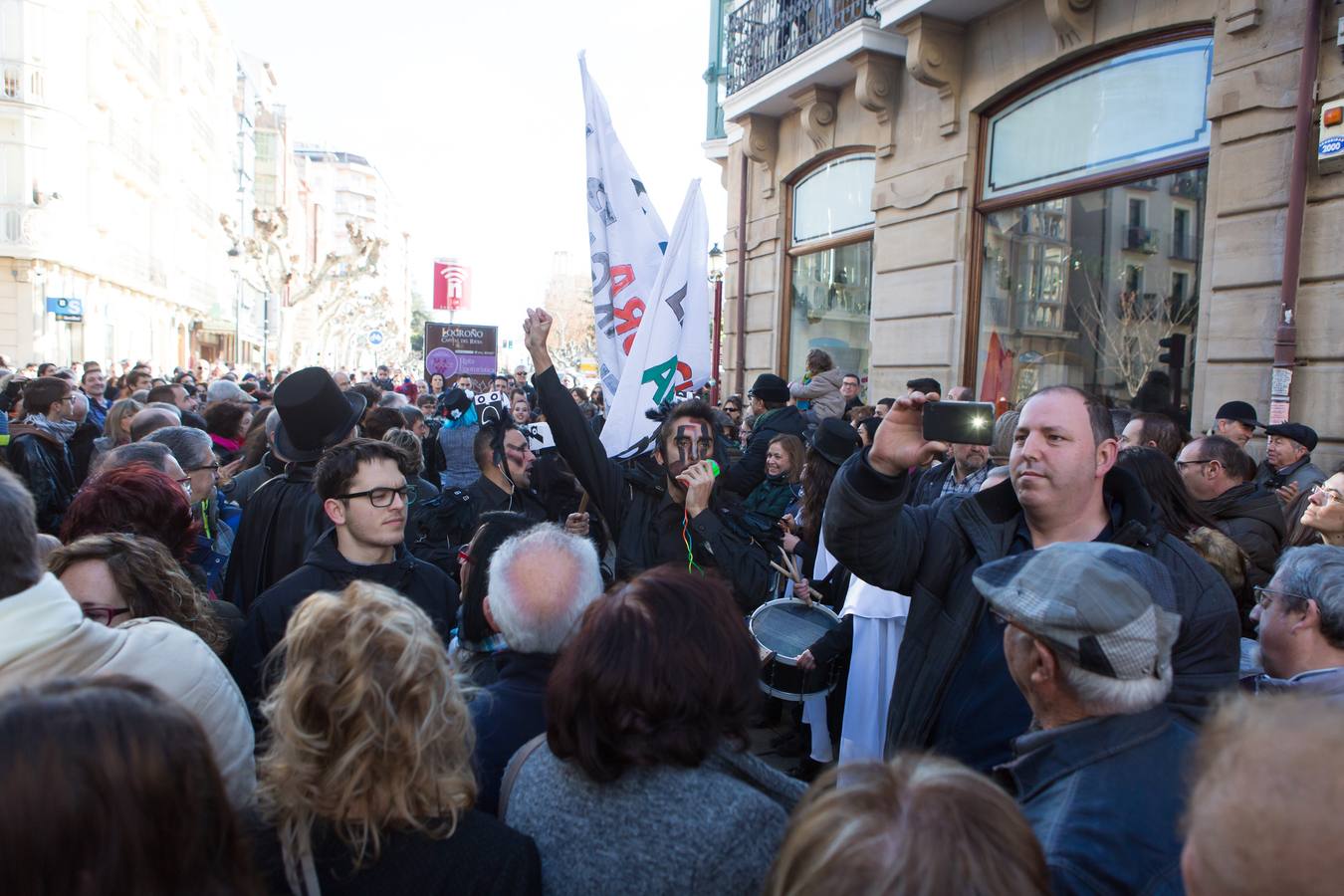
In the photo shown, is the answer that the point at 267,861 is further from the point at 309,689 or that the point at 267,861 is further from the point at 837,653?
the point at 837,653

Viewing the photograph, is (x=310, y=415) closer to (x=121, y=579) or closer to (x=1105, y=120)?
(x=121, y=579)

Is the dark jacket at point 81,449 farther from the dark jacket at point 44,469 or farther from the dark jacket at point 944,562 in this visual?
the dark jacket at point 944,562

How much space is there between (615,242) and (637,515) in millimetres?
2303

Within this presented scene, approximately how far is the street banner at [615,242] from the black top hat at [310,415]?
152 cm

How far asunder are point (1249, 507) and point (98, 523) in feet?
15.4

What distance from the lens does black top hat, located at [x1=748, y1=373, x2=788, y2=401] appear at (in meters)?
7.87

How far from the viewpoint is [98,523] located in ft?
9.63

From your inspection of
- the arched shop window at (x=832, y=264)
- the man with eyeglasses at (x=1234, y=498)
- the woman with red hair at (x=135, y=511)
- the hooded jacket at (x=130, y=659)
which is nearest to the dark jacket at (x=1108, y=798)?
the hooded jacket at (x=130, y=659)

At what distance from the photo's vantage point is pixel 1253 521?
4.18m

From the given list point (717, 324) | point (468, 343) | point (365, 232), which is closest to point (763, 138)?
point (717, 324)

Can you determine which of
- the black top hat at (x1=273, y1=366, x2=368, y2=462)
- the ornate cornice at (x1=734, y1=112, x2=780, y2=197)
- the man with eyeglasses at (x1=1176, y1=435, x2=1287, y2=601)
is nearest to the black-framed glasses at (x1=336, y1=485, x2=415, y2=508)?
the black top hat at (x1=273, y1=366, x2=368, y2=462)

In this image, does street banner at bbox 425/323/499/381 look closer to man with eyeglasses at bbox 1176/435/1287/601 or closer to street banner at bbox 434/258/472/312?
street banner at bbox 434/258/472/312

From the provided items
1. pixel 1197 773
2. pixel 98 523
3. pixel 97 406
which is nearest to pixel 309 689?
pixel 1197 773

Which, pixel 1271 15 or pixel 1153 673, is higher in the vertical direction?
pixel 1271 15
